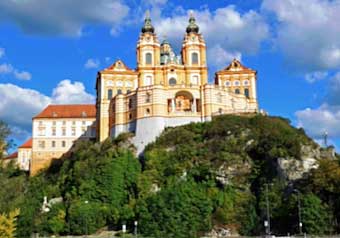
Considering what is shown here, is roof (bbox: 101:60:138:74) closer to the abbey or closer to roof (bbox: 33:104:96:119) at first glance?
the abbey

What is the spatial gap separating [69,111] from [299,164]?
5788 centimetres

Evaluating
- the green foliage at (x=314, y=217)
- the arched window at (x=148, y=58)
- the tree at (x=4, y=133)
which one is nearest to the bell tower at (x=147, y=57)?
the arched window at (x=148, y=58)

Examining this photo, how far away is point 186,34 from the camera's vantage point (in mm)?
98375

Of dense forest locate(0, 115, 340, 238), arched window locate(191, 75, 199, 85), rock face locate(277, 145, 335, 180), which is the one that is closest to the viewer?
dense forest locate(0, 115, 340, 238)

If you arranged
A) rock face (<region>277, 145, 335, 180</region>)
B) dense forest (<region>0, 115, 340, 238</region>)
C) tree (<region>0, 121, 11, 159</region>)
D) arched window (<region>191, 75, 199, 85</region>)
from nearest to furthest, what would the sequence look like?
tree (<region>0, 121, 11, 159</region>) → dense forest (<region>0, 115, 340, 238</region>) → rock face (<region>277, 145, 335, 180</region>) → arched window (<region>191, 75, 199, 85</region>)

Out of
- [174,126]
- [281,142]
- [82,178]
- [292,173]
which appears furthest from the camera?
[174,126]

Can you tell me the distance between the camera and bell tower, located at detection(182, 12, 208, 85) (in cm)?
9406

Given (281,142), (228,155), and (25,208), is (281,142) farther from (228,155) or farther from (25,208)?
(25,208)

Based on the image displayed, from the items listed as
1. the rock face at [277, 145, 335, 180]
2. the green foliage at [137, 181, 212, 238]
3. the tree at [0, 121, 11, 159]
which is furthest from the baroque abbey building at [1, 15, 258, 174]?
the tree at [0, 121, 11, 159]

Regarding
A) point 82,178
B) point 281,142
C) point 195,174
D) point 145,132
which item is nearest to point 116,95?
point 145,132

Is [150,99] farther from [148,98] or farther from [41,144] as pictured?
[41,144]

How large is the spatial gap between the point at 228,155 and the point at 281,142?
8.13m

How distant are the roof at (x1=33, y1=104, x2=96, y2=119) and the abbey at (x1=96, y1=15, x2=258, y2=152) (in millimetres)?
11301

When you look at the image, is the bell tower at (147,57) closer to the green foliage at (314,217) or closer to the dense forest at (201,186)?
the dense forest at (201,186)
